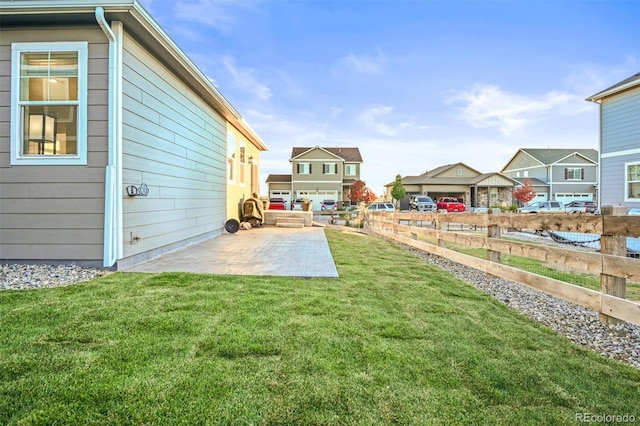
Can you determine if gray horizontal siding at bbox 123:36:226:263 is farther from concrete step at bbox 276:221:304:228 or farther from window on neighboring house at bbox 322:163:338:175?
window on neighboring house at bbox 322:163:338:175

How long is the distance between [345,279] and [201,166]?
17.8ft

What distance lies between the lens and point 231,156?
11055 millimetres

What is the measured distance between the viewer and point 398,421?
68.1 inches

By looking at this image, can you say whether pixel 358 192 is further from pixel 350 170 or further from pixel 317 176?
pixel 317 176

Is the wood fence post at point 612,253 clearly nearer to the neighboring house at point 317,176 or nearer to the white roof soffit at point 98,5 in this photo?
the white roof soffit at point 98,5

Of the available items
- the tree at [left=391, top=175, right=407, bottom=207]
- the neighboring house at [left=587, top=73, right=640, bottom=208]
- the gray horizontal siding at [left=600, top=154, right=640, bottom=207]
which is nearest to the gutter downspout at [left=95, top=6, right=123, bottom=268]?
the neighboring house at [left=587, top=73, right=640, bottom=208]

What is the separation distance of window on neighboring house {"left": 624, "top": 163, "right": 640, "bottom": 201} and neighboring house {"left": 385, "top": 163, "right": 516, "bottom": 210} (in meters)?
23.4

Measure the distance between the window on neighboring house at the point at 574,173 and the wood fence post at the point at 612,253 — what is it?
41106 millimetres

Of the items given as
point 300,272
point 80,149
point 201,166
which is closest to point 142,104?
A: point 80,149

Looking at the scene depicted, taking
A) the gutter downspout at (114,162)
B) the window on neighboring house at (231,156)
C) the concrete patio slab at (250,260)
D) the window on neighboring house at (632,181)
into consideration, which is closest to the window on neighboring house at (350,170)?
the window on neighboring house at (231,156)

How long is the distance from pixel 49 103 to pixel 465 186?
3769 cm

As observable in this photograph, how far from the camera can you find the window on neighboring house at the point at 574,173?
36344 mm

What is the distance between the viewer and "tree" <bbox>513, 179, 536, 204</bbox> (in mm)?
35125

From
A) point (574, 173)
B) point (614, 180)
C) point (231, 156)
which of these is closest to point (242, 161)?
point (231, 156)
